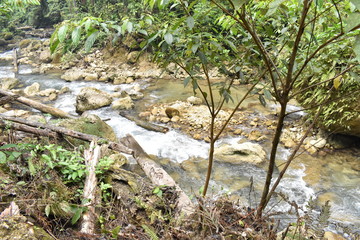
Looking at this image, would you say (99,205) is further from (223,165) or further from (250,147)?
(250,147)

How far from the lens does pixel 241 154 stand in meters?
5.01

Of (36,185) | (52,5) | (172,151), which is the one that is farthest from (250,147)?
(52,5)

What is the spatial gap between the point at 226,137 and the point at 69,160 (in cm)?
424

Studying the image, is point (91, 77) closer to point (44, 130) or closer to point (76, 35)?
point (44, 130)

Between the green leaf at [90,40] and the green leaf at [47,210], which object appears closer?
the green leaf at [90,40]

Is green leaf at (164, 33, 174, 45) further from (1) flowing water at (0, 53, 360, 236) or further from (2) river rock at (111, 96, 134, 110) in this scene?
(2) river rock at (111, 96, 134, 110)

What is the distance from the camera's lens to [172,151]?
17.8 feet

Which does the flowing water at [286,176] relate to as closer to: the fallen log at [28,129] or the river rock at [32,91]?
the fallen log at [28,129]

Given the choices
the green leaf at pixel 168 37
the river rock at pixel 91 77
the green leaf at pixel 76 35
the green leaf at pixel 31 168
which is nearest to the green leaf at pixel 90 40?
the green leaf at pixel 76 35

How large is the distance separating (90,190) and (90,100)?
602 centimetres

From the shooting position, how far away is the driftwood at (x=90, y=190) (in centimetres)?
183

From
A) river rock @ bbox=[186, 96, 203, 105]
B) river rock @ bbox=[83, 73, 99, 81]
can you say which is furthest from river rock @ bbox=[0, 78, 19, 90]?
river rock @ bbox=[186, 96, 203, 105]

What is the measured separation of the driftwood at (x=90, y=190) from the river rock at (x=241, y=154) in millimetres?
2968

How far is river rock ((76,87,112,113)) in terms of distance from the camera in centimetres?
757
